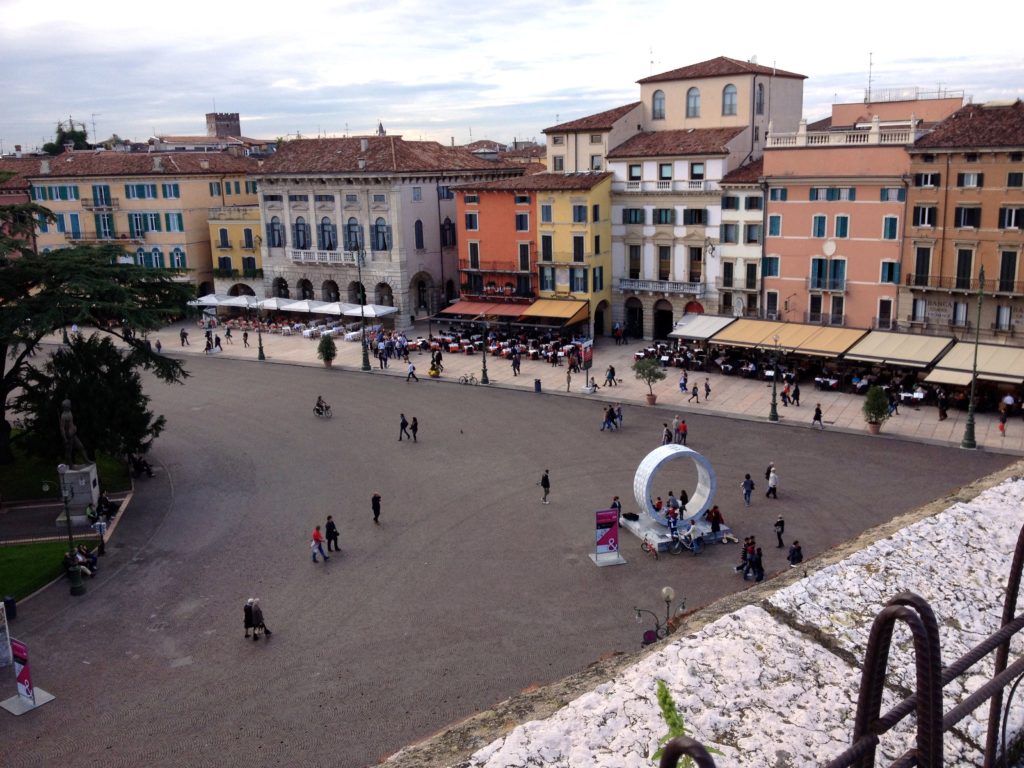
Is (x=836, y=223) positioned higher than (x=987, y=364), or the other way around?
(x=836, y=223)

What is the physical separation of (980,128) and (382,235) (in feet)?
123

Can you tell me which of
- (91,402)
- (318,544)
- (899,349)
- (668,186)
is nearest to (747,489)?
(318,544)

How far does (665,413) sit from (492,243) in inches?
897

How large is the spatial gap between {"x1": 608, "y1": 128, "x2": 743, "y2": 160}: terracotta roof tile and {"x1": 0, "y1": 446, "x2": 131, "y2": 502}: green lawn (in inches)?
1353

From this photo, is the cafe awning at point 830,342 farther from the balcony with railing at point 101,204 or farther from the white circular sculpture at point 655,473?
the balcony with railing at point 101,204

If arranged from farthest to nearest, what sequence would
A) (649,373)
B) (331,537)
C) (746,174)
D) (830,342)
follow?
(746,174) → (830,342) → (649,373) → (331,537)

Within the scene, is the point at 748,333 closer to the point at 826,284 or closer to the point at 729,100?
the point at 826,284

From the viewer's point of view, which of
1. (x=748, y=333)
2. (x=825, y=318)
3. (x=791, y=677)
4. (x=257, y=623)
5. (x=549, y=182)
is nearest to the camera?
(x=791, y=677)

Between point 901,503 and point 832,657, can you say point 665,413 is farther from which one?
point 832,657

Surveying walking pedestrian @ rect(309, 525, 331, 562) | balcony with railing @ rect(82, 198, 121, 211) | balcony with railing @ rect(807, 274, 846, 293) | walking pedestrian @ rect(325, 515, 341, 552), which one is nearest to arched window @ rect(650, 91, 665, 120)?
balcony with railing @ rect(807, 274, 846, 293)

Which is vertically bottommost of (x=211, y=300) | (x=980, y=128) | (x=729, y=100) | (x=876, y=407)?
(x=876, y=407)

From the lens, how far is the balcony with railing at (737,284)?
5066 cm

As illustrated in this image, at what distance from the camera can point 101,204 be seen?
7181cm

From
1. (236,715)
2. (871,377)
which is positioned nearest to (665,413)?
(871,377)
